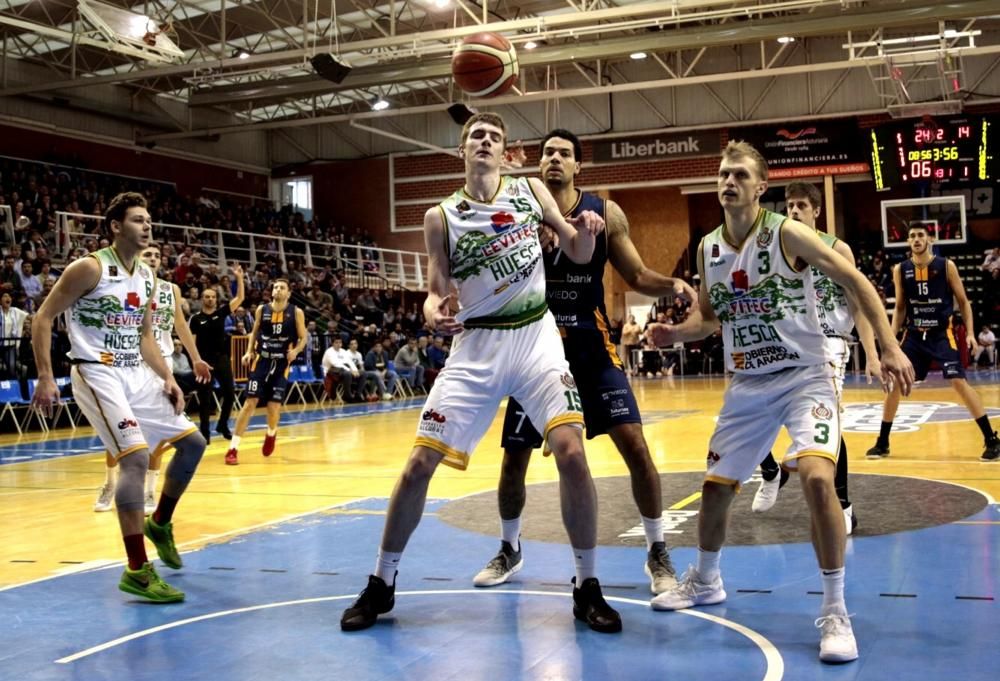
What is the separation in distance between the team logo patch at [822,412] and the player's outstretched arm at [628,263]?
1.01m

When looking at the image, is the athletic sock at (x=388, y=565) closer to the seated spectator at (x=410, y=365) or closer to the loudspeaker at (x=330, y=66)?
the loudspeaker at (x=330, y=66)

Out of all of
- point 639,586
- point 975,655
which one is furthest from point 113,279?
point 975,655

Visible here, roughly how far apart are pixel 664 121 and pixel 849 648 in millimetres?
30566

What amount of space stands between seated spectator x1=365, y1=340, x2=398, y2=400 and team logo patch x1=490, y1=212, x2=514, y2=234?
1798 cm

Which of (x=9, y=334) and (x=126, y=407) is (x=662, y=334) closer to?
(x=126, y=407)

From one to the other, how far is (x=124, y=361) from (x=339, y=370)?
16021 mm

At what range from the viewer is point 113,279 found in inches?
224

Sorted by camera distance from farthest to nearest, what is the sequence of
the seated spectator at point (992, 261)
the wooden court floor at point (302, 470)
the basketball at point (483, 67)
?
the seated spectator at point (992, 261)
the basketball at point (483, 67)
the wooden court floor at point (302, 470)

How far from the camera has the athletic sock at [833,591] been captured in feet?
13.0

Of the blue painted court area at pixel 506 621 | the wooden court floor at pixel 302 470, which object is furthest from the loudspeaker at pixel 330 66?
the blue painted court area at pixel 506 621

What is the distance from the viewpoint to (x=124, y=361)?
5758mm

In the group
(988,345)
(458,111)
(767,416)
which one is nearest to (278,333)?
(767,416)

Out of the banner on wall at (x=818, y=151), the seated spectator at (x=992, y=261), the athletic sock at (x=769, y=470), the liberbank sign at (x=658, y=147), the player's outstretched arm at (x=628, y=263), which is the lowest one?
the athletic sock at (x=769, y=470)

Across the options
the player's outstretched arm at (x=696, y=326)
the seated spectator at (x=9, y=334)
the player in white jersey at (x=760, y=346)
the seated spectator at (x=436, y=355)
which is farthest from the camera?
the seated spectator at (x=436, y=355)
